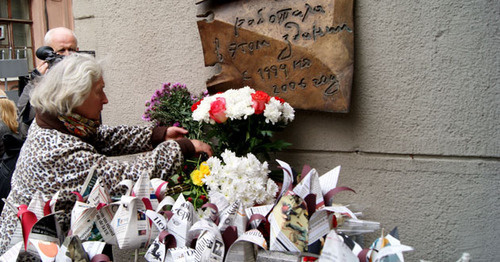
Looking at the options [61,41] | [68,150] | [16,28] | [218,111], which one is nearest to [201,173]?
[218,111]

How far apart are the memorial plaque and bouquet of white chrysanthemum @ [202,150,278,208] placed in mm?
572

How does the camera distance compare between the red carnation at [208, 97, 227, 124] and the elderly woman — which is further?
the red carnation at [208, 97, 227, 124]

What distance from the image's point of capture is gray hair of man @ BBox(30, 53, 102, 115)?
2135 millimetres

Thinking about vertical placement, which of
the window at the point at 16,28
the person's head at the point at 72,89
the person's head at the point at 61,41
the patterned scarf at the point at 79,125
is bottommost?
the patterned scarf at the point at 79,125

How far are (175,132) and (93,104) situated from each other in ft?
1.83

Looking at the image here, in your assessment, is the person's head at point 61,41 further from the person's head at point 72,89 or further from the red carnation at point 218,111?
the red carnation at point 218,111

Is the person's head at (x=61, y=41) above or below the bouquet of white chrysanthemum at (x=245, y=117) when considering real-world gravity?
above

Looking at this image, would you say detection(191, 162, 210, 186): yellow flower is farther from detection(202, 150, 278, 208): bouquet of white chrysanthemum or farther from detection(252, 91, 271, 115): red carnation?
detection(252, 91, 271, 115): red carnation

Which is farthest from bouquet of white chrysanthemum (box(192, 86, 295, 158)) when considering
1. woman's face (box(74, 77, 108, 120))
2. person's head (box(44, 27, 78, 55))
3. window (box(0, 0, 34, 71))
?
window (box(0, 0, 34, 71))

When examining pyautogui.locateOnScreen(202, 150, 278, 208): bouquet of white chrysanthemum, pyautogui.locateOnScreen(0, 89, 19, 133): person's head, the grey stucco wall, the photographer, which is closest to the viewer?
pyautogui.locateOnScreen(202, 150, 278, 208): bouquet of white chrysanthemum

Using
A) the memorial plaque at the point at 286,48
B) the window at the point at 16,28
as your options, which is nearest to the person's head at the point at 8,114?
the memorial plaque at the point at 286,48

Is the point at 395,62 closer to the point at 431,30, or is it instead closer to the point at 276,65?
the point at 431,30

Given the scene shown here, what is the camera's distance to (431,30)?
2174 mm

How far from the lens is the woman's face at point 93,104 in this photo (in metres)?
2.23
